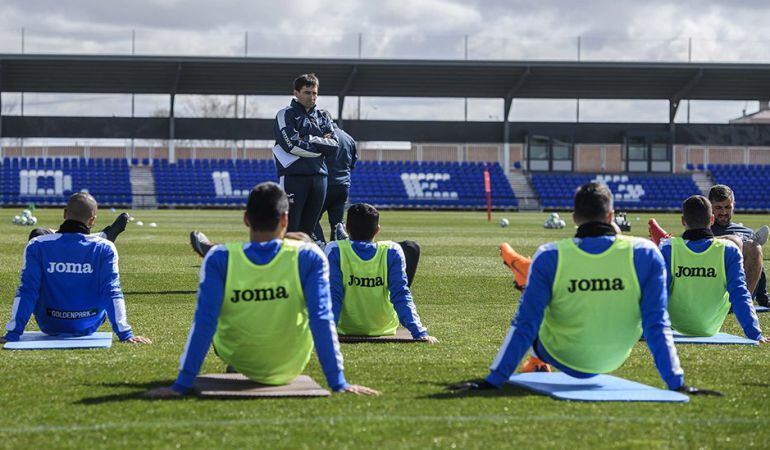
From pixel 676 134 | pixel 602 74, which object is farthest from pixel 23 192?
pixel 676 134

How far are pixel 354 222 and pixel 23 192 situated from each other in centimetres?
4832

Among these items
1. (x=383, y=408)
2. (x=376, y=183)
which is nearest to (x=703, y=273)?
(x=383, y=408)

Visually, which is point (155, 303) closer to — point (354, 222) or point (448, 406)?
point (354, 222)

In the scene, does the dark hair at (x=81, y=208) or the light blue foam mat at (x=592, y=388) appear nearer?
the light blue foam mat at (x=592, y=388)

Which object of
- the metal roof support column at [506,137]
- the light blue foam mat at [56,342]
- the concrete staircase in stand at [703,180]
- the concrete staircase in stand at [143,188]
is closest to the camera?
the light blue foam mat at [56,342]

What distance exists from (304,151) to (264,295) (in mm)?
5347

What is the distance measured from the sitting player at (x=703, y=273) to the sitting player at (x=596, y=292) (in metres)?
2.42

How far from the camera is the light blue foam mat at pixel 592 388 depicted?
5.79 metres

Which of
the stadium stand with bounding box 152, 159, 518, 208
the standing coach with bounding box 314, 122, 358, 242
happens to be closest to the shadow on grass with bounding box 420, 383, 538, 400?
the standing coach with bounding box 314, 122, 358, 242

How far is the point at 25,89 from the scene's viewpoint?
55.7m

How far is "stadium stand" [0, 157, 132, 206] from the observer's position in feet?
171

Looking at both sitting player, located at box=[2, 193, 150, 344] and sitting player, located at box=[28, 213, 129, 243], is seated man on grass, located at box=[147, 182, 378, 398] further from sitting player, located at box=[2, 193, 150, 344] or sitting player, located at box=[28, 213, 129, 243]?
sitting player, located at box=[28, 213, 129, 243]

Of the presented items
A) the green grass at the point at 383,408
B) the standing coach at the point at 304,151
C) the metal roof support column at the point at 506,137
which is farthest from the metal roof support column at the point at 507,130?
the green grass at the point at 383,408

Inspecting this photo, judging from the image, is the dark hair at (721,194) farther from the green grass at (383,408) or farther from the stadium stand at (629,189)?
the stadium stand at (629,189)
